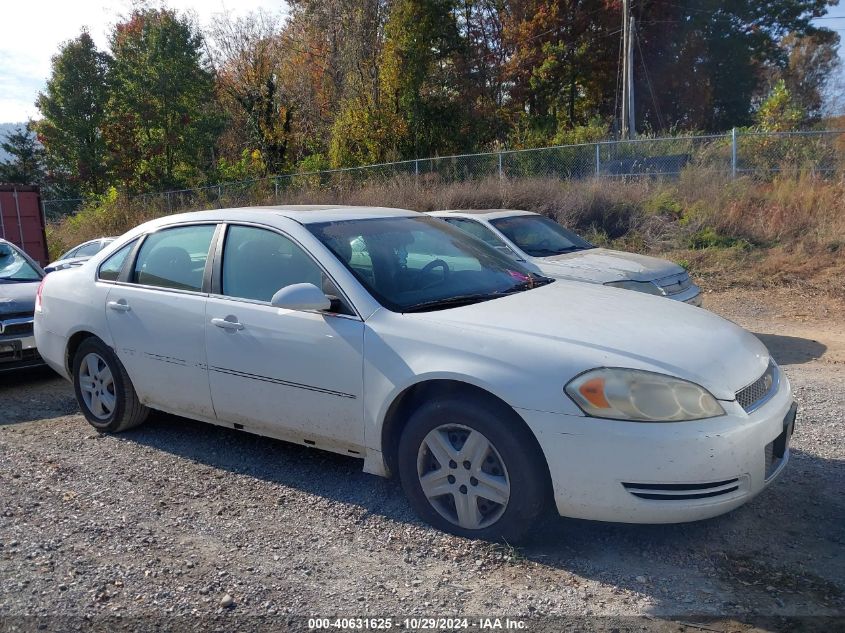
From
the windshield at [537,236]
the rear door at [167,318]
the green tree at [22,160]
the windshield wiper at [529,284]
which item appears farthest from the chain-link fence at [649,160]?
the green tree at [22,160]

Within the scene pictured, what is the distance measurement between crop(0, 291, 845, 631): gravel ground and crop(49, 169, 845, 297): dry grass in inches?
327

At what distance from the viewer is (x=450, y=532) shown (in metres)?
3.71

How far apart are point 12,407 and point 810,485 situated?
20.3 feet

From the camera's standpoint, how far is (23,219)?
617 inches

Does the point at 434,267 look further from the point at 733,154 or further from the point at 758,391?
the point at 733,154

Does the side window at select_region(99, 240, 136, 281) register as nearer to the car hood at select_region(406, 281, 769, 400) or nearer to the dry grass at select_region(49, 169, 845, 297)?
the car hood at select_region(406, 281, 769, 400)

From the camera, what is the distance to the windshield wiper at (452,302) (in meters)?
4.00

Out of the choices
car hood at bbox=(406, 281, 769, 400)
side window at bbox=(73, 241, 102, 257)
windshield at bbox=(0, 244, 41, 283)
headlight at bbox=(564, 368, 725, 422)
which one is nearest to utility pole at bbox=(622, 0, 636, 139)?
side window at bbox=(73, 241, 102, 257)

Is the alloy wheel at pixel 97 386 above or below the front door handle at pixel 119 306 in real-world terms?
below

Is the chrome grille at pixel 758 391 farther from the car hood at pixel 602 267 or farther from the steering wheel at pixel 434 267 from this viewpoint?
the car hood at pixel 602 267

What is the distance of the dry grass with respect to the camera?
41.4 feet

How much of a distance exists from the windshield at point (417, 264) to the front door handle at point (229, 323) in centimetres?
69

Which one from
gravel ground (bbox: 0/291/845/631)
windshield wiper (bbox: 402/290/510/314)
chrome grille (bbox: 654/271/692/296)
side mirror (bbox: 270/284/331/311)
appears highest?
side mirror (bbox: 270/284/331/311)

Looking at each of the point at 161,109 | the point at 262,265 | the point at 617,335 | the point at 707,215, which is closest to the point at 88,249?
the point at 262,265
